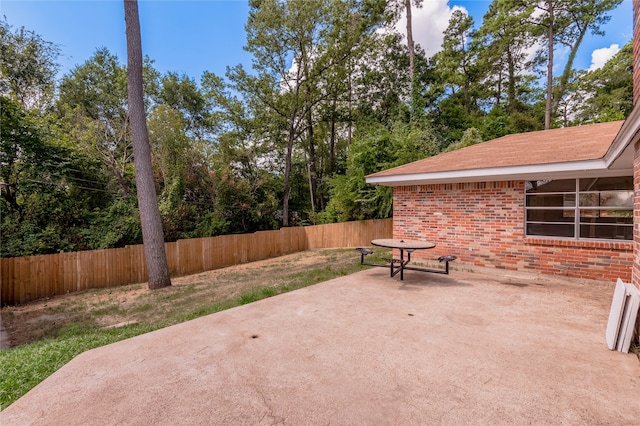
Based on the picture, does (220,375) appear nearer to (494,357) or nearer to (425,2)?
(494,357)

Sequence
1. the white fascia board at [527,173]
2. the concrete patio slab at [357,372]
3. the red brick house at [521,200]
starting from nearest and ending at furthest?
the concrete patio slab at [357,372] < the white fascia board at [527,173] < the red brick house at [521,200]

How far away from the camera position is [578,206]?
5664 mm

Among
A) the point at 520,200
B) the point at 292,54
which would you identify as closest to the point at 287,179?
the point at 292,54

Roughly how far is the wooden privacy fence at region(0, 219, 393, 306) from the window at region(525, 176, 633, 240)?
770 cm

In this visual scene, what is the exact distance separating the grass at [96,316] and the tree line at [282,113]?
543 cm

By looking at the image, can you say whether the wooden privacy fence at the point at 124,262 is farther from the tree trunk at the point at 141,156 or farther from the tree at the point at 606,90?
the tree at the point at 606,90

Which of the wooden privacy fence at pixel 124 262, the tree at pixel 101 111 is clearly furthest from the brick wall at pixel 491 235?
the tree at pixel 101 111

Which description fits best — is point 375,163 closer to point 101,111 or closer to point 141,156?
point 141,156

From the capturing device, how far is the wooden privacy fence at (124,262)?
7.46 meters

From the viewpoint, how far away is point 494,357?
2799 mm

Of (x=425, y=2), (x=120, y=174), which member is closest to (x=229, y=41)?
(x=120, y=174)

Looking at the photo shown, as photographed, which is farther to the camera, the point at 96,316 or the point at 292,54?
the point at 292,54

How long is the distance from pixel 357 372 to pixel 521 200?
18.6 feet

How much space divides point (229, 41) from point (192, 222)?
1114 cm
